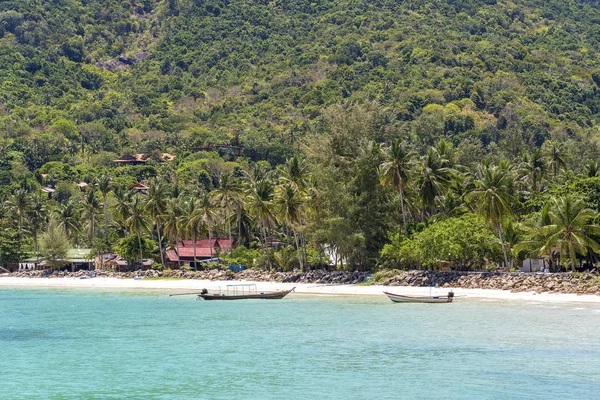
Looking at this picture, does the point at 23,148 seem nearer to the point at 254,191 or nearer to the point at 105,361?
the point at 254,191

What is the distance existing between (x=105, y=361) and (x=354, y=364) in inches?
505

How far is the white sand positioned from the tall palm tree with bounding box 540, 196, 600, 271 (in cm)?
366

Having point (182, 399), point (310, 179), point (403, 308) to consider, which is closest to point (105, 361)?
point (182, 399)

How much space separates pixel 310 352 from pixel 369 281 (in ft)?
110

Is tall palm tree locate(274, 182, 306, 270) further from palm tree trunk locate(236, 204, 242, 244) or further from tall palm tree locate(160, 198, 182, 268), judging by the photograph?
tall palm tree locate(160, 198, 182, 268)

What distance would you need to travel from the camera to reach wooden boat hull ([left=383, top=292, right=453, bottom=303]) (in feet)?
215

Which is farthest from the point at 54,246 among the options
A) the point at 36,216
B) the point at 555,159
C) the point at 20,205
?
the point at 555,159

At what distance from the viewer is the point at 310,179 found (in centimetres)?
8788

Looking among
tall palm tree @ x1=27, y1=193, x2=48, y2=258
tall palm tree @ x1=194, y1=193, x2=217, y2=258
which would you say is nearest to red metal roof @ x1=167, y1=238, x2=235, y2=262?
tall palm tree @ x1=194, y1=193, x2=217, y2=258

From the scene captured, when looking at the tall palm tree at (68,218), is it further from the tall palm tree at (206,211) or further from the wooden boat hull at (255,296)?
the wooden boat hull at (255,296)

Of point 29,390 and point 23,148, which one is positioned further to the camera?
point 23,148

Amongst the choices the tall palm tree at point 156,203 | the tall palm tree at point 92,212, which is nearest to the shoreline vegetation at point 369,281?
the tall palm tree at point 156,203

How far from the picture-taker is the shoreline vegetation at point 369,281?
214ft

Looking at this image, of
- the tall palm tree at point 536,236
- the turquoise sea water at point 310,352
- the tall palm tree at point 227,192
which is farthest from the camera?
the tall palm tree at point 227,192
